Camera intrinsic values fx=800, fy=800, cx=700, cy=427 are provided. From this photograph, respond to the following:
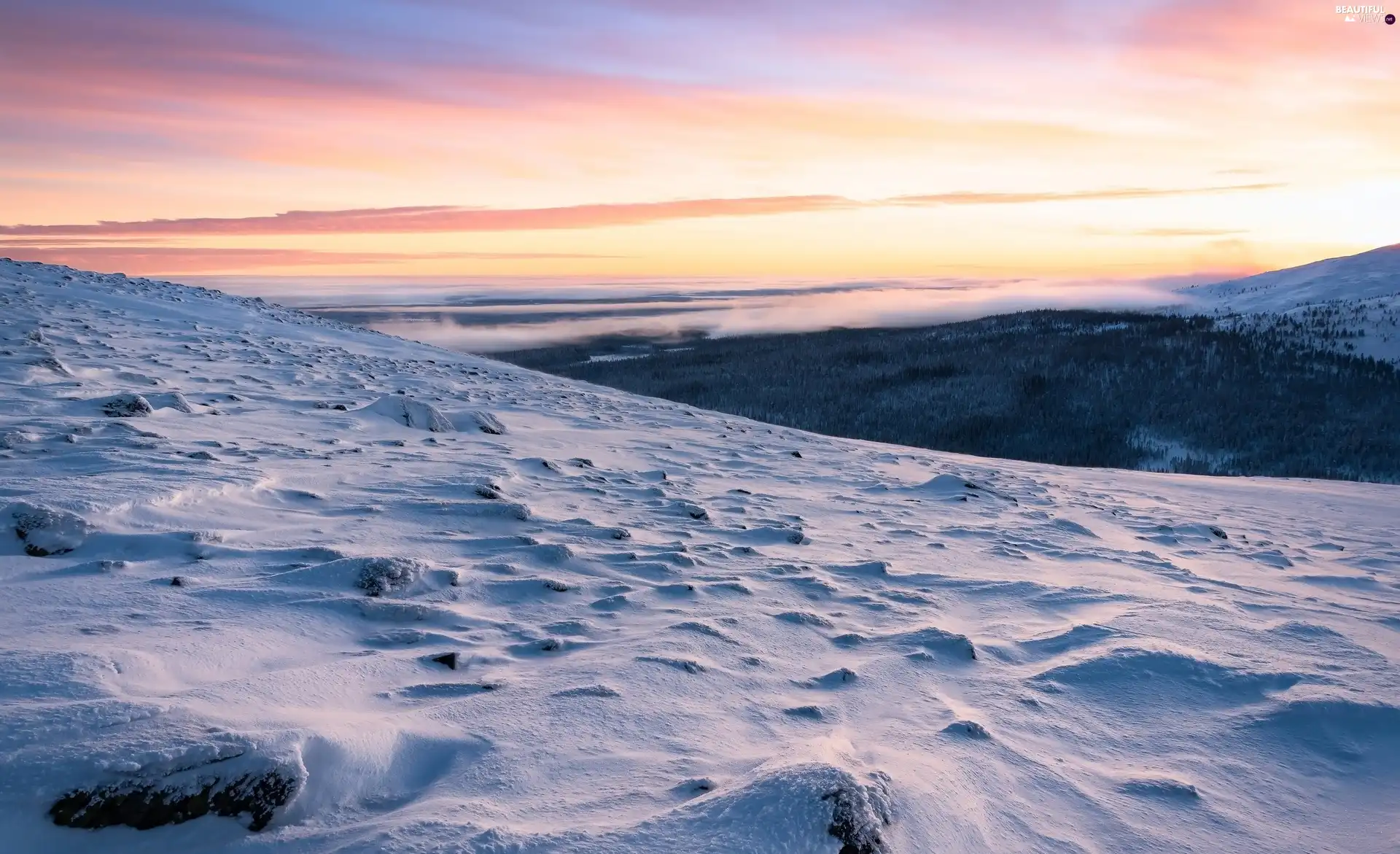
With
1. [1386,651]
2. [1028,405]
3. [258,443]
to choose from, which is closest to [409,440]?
[258,443]

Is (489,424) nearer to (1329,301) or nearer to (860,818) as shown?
(860,818)

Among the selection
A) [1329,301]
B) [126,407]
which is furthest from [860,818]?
[1329,301]

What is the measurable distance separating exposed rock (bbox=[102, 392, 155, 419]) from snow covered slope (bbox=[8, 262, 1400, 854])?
0.03 m

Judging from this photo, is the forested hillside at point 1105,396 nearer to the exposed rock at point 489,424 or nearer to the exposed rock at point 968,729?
the exposed rock at point 489,424

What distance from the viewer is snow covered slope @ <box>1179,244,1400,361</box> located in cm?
4759

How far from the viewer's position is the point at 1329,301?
6425cm

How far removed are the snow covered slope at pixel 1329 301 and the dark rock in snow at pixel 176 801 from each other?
5789 centimetres

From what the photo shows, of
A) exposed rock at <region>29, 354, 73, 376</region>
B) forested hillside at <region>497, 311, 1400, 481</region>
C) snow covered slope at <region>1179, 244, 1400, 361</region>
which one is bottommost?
forested hillside at <region>497, 311, 1400, 481</region>

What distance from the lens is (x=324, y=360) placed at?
563 inches

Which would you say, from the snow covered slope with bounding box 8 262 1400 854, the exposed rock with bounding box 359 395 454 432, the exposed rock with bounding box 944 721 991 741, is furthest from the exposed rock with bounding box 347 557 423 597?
the exposed rock with bounding box 359 395 454 432

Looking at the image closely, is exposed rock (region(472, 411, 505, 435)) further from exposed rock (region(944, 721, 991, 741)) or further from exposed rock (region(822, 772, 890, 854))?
exposed rock (region(822, 772, 890, 854))

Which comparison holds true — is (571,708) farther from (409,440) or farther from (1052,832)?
(409,440)

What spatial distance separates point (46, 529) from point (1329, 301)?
267ft

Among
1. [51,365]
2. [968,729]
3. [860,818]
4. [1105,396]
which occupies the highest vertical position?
[51,365]
